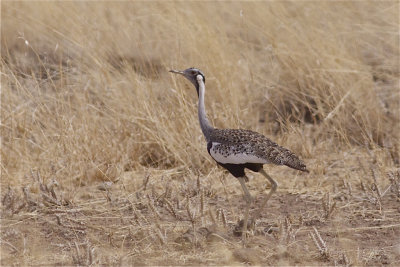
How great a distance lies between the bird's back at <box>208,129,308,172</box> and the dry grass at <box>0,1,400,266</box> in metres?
0.30

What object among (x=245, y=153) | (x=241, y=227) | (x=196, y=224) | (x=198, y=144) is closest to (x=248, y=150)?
(x=245, y=153)

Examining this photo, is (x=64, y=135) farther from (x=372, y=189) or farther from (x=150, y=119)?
(x=372, y=189)

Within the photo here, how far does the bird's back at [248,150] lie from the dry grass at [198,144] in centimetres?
30

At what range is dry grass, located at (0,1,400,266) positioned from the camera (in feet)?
12.5

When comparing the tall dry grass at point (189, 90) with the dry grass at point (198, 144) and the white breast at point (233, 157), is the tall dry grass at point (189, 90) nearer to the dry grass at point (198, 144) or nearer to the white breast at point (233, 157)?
the dry grass at point (198, 144)

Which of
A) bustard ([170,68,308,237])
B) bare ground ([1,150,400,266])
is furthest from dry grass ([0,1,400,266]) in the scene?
bustard ([170,68,308,237])

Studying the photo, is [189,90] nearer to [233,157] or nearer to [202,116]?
[202,116]

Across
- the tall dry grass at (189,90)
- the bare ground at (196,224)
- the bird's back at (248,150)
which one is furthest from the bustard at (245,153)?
the tall dry grass at (189,90)

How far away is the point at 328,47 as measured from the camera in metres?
6.05

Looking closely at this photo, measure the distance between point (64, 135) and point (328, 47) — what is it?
2.41 metres

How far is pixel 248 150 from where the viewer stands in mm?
3926

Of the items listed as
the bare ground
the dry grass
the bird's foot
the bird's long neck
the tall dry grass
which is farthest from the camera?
the tall dry grass

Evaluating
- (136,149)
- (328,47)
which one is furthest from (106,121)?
(328,47)

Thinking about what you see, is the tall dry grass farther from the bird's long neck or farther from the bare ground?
the bird's long neck
